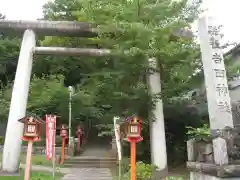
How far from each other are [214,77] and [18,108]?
875 centimetres

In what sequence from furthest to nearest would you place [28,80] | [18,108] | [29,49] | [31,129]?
[29,49] < [28,80] < [18,108] < [31,129]

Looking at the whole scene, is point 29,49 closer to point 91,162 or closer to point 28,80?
point 28,80

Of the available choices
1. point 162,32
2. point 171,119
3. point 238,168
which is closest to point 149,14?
point 162,32

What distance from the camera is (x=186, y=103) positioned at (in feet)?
45.1

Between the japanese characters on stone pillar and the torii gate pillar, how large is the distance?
842 cm

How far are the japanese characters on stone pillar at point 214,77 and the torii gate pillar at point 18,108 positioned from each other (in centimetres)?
842

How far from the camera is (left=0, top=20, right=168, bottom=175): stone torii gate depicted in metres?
12.0

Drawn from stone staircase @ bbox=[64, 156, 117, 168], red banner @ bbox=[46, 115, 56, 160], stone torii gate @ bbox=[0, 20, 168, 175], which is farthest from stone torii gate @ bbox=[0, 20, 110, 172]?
stone staircase @ bbox=[64, 156, 117, 168]

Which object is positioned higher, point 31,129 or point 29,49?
point 29,49

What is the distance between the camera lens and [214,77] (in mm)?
7234

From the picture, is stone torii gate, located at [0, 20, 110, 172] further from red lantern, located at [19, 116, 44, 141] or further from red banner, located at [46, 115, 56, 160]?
red lantern, located at [19, 116, 44, 141]

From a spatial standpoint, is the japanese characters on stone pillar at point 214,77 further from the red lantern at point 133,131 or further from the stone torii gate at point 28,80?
the stone torii gate at point 28,80

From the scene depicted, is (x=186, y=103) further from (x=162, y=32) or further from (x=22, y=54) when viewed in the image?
(x=22, y=54)

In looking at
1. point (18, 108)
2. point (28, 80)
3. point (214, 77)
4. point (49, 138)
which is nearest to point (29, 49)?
point (28, 80)
